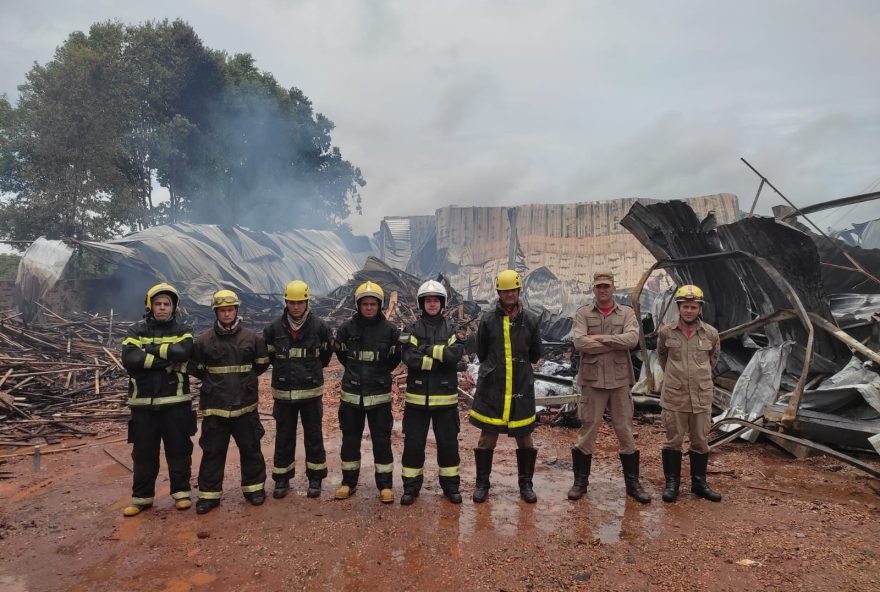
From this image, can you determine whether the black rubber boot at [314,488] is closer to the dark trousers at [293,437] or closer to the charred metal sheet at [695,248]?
the dark trousers at [293,437]

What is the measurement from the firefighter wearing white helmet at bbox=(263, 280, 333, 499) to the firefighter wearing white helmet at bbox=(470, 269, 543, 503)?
4.56 ft

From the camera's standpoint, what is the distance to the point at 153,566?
10.7 feet

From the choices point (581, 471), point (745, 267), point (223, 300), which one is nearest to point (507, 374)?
point (581, 471)

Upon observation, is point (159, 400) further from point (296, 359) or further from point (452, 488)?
point (452, 488)

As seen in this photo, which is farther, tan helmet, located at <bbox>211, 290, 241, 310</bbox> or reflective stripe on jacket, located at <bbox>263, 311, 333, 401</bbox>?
reflective stripe on jacket, located at <bbox>263, 311, 333, 401</bbox>

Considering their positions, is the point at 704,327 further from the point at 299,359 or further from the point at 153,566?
the point at 153,566

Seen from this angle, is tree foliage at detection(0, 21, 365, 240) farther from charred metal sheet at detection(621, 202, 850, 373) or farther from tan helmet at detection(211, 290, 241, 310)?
charred metal sheet at detection(621, 202, 850, 373)

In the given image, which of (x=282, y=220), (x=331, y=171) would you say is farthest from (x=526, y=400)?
(x=331, y=171)

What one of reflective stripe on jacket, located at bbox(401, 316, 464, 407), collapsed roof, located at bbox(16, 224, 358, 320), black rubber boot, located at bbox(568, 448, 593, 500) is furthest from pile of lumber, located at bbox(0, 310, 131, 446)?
black rubber boot, located at bbox(568, 448, 593, 500)

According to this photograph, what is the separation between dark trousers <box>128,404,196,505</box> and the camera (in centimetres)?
402

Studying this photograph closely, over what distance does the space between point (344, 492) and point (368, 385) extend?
0.97 meters

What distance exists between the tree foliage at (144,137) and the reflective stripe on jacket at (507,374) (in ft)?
73.0

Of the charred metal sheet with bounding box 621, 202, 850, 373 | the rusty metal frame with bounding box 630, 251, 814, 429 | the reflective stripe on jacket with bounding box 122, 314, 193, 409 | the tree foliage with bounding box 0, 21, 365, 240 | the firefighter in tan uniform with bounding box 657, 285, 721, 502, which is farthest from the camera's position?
the tree foliage with bounding box 0, 21, 365, 240

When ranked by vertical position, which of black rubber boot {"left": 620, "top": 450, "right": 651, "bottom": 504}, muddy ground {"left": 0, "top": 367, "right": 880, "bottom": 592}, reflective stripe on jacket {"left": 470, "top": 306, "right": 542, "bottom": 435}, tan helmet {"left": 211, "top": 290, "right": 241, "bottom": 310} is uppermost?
tan helmet {"left": 211, "top": 290, "right": 241, "bottom": 310}
